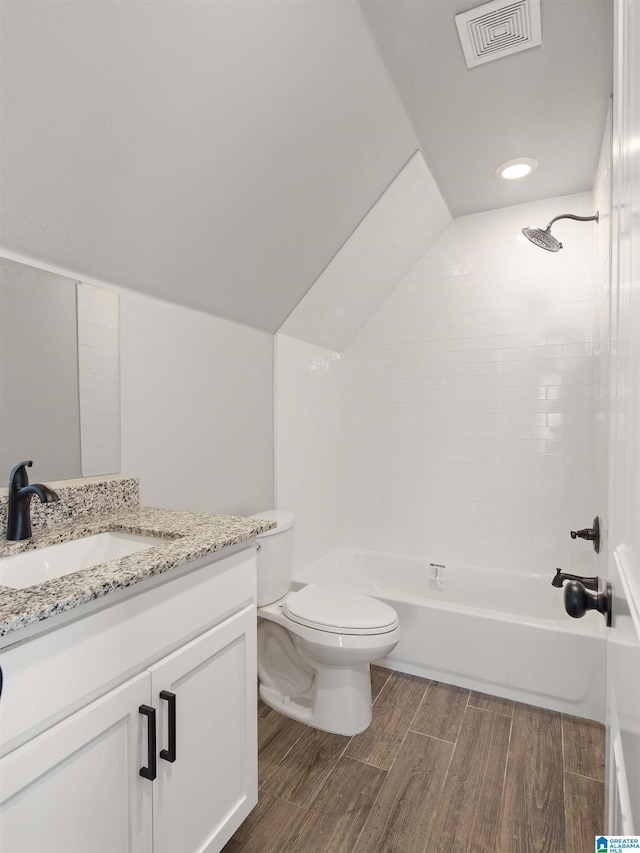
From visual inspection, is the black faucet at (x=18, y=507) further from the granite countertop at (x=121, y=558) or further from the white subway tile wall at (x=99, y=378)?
the white subway tile wall at (x=99, y=378)

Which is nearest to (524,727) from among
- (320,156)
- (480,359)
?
(480,359)

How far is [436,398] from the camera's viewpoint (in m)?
2.98

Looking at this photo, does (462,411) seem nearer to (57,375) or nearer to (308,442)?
(308,442)

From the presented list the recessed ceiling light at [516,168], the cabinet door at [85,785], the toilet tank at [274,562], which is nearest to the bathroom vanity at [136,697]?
the cabinet door at [85,785]

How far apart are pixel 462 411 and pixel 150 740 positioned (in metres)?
2.43

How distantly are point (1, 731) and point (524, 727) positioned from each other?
200 centimetres

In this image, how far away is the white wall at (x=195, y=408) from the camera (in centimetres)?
172

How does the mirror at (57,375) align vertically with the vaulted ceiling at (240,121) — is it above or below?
below

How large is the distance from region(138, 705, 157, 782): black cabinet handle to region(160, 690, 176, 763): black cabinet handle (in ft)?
0.09

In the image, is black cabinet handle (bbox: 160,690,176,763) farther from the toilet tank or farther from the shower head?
the shower head

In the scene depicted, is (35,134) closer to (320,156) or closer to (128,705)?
(320,156)

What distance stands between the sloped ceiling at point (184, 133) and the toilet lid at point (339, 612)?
4.54 feet

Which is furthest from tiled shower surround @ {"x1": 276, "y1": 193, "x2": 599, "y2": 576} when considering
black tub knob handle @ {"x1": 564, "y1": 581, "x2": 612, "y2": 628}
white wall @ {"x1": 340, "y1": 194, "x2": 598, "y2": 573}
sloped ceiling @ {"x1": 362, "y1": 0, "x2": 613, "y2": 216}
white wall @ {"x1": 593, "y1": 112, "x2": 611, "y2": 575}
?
black tub knob handle @ {"x1": 564, "y1": 581, "x2": 612, "y2": 628}

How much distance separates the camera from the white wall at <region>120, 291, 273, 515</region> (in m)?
1.72
